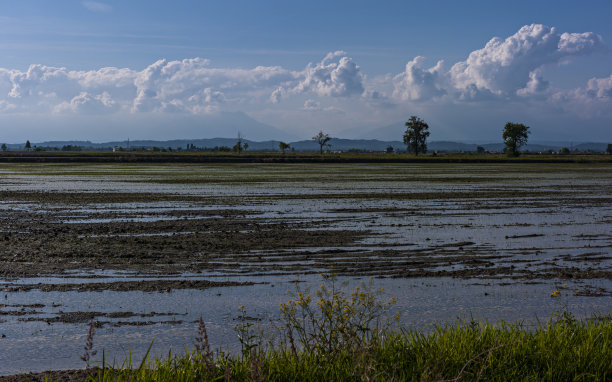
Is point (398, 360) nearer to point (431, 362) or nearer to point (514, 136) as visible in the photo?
point (431, 362)

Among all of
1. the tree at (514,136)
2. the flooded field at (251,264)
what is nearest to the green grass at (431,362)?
the flooded field at (251,264)

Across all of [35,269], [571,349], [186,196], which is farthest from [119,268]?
[186,196]

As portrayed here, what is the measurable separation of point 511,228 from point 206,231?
38.3 ft

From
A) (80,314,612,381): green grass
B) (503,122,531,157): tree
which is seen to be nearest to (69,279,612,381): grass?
(80,314,612,381): green grass

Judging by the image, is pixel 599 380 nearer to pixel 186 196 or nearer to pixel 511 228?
pixel 511 228

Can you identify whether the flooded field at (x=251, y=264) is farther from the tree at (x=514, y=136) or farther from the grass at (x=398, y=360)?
the tree at (x=514, y=136)

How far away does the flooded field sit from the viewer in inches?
467

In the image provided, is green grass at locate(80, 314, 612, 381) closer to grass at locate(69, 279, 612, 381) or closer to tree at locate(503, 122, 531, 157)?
grass at locate(69, 279, 612, 381)

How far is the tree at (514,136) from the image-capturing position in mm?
174750

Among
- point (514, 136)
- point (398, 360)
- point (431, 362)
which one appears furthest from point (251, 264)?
point (514, 136)

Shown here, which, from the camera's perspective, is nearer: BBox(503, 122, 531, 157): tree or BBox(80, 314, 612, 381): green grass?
BBox(80, 314, 612, 381): green grass

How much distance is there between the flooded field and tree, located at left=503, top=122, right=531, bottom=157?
477 ft

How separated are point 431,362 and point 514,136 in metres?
178

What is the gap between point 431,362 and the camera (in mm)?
8266
